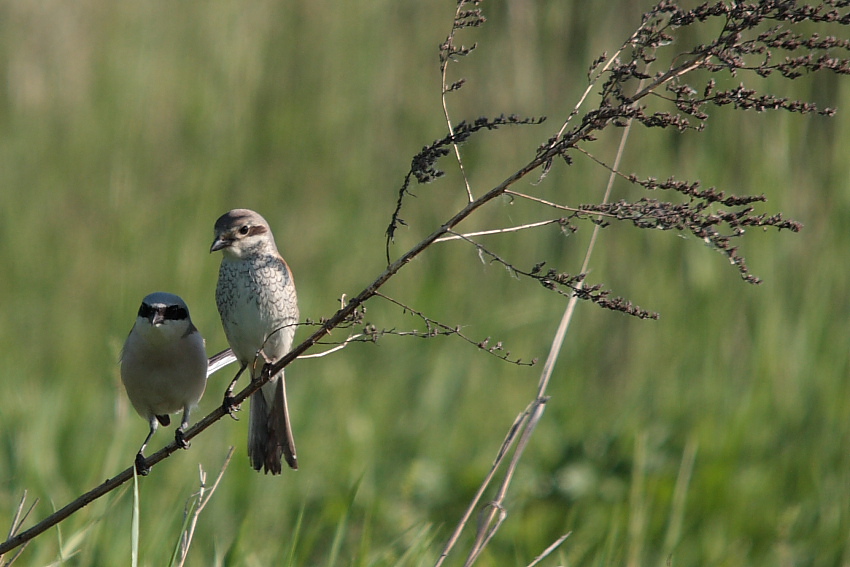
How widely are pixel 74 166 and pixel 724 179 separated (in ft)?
13.5

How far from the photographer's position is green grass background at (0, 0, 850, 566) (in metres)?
4.21

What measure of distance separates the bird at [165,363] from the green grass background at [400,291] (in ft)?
1.49

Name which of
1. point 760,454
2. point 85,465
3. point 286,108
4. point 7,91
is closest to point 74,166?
point 7,91

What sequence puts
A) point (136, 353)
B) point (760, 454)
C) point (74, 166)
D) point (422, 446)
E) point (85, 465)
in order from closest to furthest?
point (136, 353) < point (85, 465) < point (760, 454) < point (422, 446) < point (74, 166)

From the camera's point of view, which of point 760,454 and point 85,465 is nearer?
point 85,465

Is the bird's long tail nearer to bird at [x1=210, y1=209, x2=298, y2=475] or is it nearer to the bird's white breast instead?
bird at [x1=210, y1=209, x2=298, y2=475]

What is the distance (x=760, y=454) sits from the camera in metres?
4.57

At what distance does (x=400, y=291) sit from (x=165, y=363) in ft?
11.2

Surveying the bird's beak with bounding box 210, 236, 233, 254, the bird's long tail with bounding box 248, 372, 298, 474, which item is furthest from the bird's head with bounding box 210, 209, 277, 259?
the bird's long tail with bounding box 248, 372, 298, 474

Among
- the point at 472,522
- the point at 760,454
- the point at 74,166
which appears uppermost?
the point at 74,166

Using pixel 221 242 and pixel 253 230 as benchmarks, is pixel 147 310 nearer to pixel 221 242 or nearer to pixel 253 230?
pixel 221 242

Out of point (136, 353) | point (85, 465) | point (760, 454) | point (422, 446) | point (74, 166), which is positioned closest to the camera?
point (136, 353)

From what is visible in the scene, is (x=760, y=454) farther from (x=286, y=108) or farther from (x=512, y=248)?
(x=286, y=108)

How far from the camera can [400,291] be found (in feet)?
20.1
